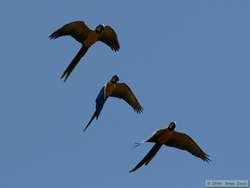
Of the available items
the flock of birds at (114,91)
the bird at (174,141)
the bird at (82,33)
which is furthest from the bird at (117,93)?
the bird at (174,141)

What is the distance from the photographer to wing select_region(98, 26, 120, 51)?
18359 mm

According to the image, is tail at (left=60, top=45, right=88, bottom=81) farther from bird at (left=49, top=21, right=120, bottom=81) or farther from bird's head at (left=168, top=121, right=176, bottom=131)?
bird's head at (left=168, top=121, right=176, bottom=131)

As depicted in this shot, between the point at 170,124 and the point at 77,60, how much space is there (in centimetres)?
285

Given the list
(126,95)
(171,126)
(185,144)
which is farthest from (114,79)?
(185,144)

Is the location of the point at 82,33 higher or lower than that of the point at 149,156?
higher

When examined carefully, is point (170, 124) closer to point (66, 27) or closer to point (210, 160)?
point (210, 160)

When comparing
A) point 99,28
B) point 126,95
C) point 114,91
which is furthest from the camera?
point 126,95

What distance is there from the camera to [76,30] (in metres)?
17.8

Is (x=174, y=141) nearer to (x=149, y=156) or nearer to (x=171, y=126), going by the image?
(x=171, y=126)

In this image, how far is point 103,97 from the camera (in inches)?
664

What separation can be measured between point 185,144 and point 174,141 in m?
0.29

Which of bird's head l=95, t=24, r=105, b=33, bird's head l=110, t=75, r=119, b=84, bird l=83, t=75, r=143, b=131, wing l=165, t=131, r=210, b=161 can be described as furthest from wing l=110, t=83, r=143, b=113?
wing l=165, t=131, r=210, b=161

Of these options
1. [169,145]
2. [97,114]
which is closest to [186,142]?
[169,145]

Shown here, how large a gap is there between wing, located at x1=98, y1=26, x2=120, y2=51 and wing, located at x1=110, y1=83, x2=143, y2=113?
3.86ft
